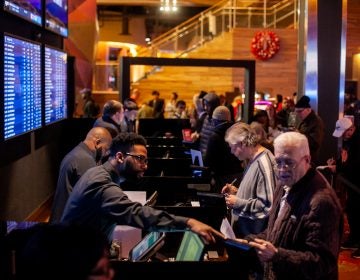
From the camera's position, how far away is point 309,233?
7.82 ft

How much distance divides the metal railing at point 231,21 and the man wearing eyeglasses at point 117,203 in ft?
48.6

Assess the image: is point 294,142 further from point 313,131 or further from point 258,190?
point 313,131

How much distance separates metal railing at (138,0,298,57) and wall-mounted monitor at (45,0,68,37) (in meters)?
10.3

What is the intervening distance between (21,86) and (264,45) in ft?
40.1

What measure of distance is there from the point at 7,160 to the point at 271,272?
3.01m

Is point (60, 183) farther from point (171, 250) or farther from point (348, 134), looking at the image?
point (348, 134)

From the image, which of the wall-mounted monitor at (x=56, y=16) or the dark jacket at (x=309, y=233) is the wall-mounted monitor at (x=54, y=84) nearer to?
the wall-mounted monitor at (x=56, y=16)

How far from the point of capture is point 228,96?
15.5m

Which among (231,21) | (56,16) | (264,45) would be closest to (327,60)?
(56,16)

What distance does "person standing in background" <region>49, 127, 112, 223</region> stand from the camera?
3979mm

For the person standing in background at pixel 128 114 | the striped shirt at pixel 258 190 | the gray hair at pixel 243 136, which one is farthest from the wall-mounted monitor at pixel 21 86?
the striped shirt at pixel 258 190

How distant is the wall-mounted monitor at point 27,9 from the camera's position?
4.71m

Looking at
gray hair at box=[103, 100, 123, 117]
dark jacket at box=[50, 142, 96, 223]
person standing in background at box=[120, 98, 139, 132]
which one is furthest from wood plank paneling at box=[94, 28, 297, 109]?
dark jacket at box=[50, 142, 96, 223]

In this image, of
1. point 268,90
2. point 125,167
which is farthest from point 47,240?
point 268,90
